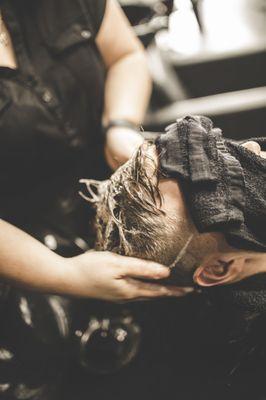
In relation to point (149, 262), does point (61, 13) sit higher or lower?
Result: higher

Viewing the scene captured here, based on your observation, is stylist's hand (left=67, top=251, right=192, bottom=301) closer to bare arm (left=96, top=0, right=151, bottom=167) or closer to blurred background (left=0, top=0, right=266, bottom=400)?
blurred background (left=0, top=0, right=266, bottom=400)

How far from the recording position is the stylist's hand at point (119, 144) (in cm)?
121

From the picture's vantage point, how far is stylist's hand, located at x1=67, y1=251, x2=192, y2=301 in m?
0.92

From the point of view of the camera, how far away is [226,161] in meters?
0.81

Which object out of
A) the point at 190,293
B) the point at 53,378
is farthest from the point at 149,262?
the point at 53,378

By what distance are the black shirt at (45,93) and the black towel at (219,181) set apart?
0.48 m

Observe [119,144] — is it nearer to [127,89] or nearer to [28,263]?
[127,89]

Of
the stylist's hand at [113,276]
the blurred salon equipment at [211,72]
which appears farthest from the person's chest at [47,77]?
the blurred salon equipment at [211,72]

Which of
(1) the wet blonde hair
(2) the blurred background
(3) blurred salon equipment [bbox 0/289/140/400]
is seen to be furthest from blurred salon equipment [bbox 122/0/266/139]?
(1) the wet blonde hair

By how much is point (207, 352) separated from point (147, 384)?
327 mm

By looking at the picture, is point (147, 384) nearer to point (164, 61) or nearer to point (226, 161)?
point (226, 161)

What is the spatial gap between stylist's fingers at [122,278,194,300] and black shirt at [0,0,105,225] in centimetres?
49

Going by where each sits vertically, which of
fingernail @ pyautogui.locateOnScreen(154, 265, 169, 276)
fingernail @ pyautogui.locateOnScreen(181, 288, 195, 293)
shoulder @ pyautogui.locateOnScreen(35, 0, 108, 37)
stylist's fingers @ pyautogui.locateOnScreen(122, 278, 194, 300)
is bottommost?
fingernail @ pyautogui.locateOnScreen(181, 288, 195, 293)

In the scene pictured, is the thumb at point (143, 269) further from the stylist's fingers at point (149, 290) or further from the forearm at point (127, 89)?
the forearm at point (127, 89)
